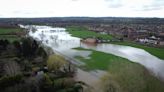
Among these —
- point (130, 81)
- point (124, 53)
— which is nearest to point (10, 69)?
point (130, 81)

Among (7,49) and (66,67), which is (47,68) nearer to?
(66,67)

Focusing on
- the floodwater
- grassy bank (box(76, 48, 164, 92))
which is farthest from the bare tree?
the floodwater

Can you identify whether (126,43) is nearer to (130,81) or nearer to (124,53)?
(124,53)

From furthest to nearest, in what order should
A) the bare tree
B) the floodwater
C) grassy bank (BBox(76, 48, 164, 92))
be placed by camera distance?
1. the floodwater
2. the bare tree
3. grassy bank (BBox(76, 48, 164, 92))

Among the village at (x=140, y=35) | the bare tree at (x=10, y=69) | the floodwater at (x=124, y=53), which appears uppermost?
the bare tree at (x=10, y=69)

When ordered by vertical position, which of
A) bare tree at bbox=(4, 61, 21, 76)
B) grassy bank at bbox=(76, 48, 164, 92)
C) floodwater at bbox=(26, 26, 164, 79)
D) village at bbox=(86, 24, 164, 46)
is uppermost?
grassy bank at bbox=(76, 48, 164, 92)

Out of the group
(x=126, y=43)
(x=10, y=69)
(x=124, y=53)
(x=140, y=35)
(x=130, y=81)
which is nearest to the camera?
(x=130, y=81)

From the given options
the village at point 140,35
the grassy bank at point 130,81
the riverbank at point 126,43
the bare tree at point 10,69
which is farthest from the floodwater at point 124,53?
the bare tree at point 10,69

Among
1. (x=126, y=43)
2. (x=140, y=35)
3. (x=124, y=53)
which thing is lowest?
(x=140, y=35)

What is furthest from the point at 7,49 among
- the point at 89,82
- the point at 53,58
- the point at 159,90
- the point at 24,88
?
the point at 159,90

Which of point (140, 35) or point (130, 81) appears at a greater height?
point (130, 81)

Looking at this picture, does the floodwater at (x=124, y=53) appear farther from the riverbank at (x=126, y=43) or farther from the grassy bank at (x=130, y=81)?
the grassy bank at (x=130, y=81)

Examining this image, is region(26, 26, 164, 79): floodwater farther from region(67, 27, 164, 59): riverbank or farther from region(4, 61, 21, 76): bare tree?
region(4, 61, 21, 76): bare tree
